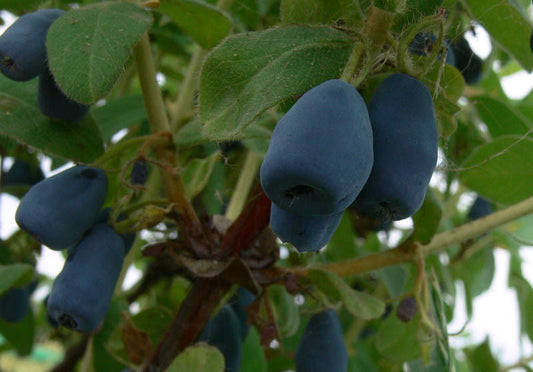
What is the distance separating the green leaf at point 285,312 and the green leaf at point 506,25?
45cm

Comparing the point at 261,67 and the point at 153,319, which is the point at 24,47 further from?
the point at 153,319

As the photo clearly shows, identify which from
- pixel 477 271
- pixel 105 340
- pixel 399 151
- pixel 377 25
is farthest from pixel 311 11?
pixel 477 271

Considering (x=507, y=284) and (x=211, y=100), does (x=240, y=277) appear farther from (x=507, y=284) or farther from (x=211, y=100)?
(x=507, y=284)

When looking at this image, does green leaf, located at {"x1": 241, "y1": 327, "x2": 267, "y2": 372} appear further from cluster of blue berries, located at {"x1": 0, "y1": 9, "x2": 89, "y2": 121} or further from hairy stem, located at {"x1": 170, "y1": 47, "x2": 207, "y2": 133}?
cluster of blue berries, located at {"x1": 0, "y1": 9, "x2": 89, "y2": 121}

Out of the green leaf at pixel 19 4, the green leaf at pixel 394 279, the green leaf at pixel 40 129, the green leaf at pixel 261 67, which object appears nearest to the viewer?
the green leaf at pixel 261 67

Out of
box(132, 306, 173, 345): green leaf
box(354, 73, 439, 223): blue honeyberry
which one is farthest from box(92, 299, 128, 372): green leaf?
box(354, 73, 439, 223): blue honeyberry

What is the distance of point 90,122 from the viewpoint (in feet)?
2.55

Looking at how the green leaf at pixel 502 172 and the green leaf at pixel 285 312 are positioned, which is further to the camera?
the green leaf at pixel 285 312

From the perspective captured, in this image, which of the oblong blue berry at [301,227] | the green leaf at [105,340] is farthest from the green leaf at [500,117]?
the green leaf at [105,340]

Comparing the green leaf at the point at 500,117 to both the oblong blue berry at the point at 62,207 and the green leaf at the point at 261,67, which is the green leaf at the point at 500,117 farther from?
the oblong blue berry at the point at 62,207

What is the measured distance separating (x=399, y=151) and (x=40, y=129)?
0.45m

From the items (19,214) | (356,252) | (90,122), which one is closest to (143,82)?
(90,122)

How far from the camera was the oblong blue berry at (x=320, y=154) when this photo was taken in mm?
423

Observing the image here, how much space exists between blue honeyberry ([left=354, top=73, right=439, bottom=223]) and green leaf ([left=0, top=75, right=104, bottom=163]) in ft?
1.26
